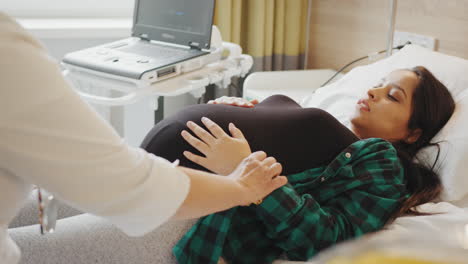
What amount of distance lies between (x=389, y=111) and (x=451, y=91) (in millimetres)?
278

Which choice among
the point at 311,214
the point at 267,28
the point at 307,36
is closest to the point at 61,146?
the point at 311,214

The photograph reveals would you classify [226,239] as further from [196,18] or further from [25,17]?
[25,17]

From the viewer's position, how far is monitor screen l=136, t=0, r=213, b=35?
→ 2.13m

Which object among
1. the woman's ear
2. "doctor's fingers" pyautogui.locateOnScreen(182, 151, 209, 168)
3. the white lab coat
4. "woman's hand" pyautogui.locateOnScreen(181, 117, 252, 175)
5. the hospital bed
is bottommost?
the hospital bed

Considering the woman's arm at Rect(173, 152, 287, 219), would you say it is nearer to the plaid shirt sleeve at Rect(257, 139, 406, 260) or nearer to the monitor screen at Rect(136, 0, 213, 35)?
the plaid shirt sleeve at Rect(257, 139, 406, 260)

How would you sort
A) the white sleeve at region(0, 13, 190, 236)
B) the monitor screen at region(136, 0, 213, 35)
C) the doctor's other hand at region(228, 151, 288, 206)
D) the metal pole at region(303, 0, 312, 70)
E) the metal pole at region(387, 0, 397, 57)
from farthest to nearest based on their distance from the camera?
the metal pole at region(303, 0, 312, 70) < the metal pole at region(387, 0, 397, 57) < the monitor screen at region(136, 0, 213, 35) < the doctor's other hand at region(228, 151, 288, 206) < the white sleeve at region(0, 13, 190, 236)

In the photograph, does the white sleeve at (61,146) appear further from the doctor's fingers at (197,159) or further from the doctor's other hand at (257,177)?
the doctor's fingers at (197,159)

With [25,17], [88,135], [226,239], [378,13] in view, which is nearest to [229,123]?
[226,239]

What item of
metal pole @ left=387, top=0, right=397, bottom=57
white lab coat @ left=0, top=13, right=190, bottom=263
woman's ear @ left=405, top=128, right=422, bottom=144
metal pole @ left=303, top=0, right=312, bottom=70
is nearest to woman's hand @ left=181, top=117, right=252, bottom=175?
white lab coat @ left=0, top=13, right=190, bottom=263

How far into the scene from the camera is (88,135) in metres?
0.73

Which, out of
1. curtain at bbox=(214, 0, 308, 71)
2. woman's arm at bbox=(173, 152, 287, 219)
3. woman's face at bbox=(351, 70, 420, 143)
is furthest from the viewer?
curtain at bbox=(214, 0, 308, 71)

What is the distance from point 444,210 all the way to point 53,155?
3.19ft

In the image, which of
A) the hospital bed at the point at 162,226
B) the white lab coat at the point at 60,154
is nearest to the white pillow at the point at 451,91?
the hospital bed at the point at 162,226

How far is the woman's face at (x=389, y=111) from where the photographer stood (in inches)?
60.6
